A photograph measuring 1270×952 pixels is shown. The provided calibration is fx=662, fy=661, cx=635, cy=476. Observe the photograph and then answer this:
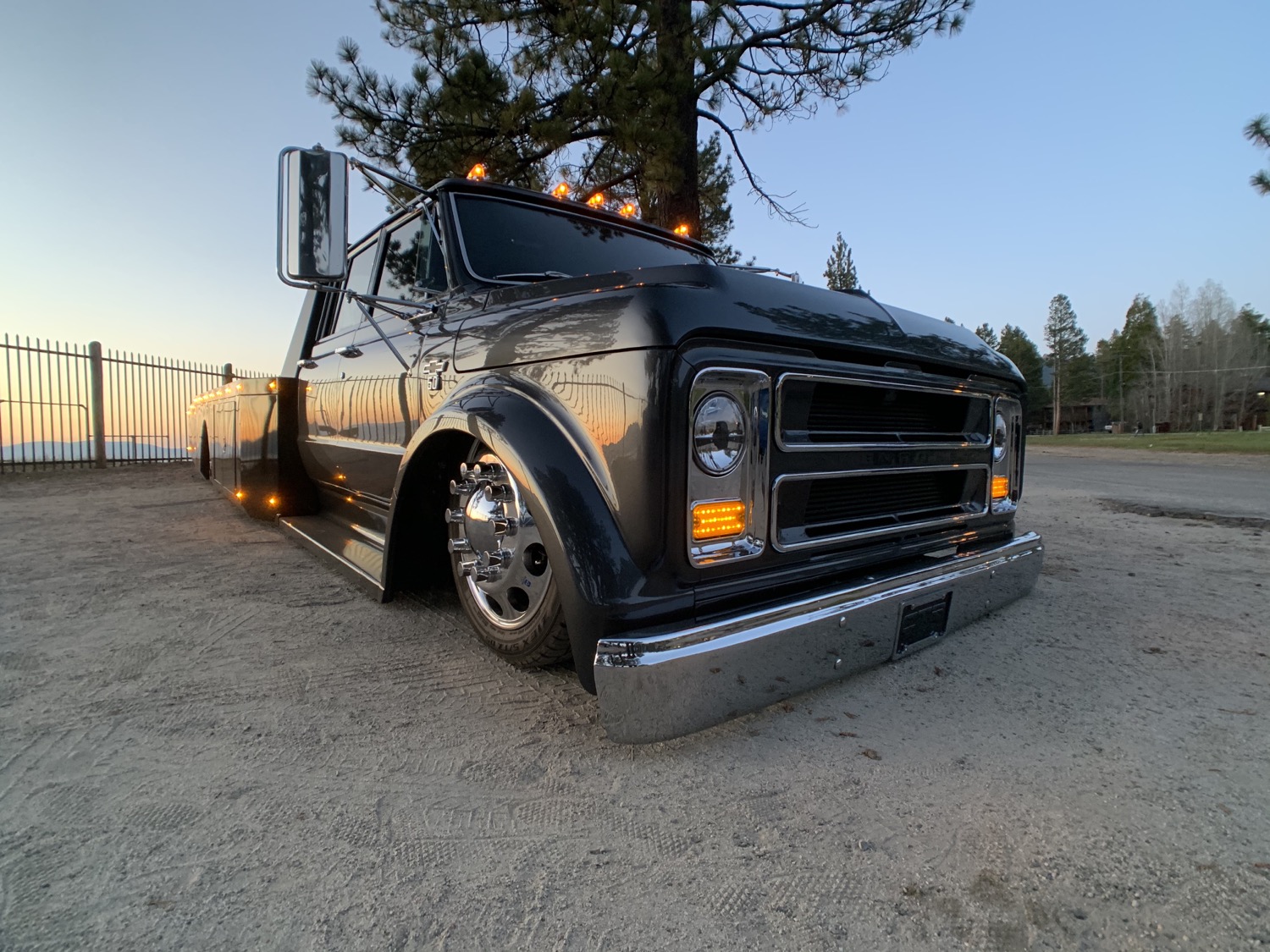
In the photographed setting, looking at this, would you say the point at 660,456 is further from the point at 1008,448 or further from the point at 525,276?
the point at 1008,448

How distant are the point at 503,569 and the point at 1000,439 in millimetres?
2089

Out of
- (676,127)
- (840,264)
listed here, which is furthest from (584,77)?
(840,264)

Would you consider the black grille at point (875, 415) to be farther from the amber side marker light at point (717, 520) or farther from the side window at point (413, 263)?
the side window at point (413, 263)

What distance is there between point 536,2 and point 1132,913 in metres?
8.78

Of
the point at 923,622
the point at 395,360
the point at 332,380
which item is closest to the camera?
the point at 923,622

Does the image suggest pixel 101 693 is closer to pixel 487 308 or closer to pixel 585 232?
pixel 487 308

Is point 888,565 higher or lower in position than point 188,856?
higher

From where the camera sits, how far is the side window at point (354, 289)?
3.53 meters

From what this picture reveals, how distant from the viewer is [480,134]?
7449 millimetres

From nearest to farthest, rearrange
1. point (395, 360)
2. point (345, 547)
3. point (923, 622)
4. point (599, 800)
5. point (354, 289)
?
point (599, 800) → point (923, 622) → point (395, 360) → point (345, 547) → point (354, 289)

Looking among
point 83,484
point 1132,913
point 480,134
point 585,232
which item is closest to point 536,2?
point 480,134

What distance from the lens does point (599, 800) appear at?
1535mm

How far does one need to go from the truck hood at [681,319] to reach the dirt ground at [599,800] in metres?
1.07

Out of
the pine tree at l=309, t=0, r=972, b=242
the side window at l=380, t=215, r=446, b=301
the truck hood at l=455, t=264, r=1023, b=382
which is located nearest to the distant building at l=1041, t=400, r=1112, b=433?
the pine tree at l=309, t=0, r=972, b=242
